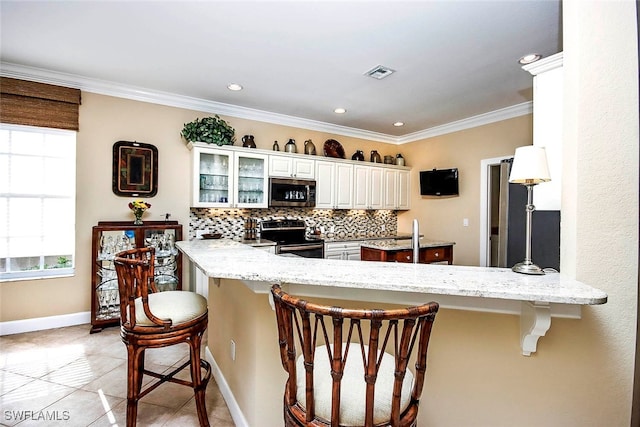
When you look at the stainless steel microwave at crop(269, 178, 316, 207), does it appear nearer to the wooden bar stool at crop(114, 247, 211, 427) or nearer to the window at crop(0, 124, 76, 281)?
the window at crop(0, 124, 76, 281)

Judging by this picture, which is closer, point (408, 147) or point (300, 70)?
point (300, 70)

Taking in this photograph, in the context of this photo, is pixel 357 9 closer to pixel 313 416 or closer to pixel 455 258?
pixel 313 416

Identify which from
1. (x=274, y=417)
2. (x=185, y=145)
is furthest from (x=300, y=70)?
(x=274, y=417)

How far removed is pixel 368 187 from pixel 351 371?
4376 mm

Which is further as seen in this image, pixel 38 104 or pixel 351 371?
pixel 38 104

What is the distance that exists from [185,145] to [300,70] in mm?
1906

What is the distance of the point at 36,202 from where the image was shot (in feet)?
11.0

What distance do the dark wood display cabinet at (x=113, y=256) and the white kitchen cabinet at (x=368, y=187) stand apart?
2805mm

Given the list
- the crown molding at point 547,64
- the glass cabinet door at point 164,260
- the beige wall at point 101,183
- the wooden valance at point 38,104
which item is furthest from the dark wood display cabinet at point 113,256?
the crown molding at point 547,64

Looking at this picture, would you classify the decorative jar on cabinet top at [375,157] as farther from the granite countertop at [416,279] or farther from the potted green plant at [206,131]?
the granite countertop at [416,279]

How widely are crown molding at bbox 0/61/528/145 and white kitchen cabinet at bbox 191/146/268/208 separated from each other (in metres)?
0.68

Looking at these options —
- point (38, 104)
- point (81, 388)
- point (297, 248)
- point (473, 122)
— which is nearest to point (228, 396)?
point (81, 388)

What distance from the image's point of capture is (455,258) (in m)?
4.89

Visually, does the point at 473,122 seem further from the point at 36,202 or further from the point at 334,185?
the point at 36,202
